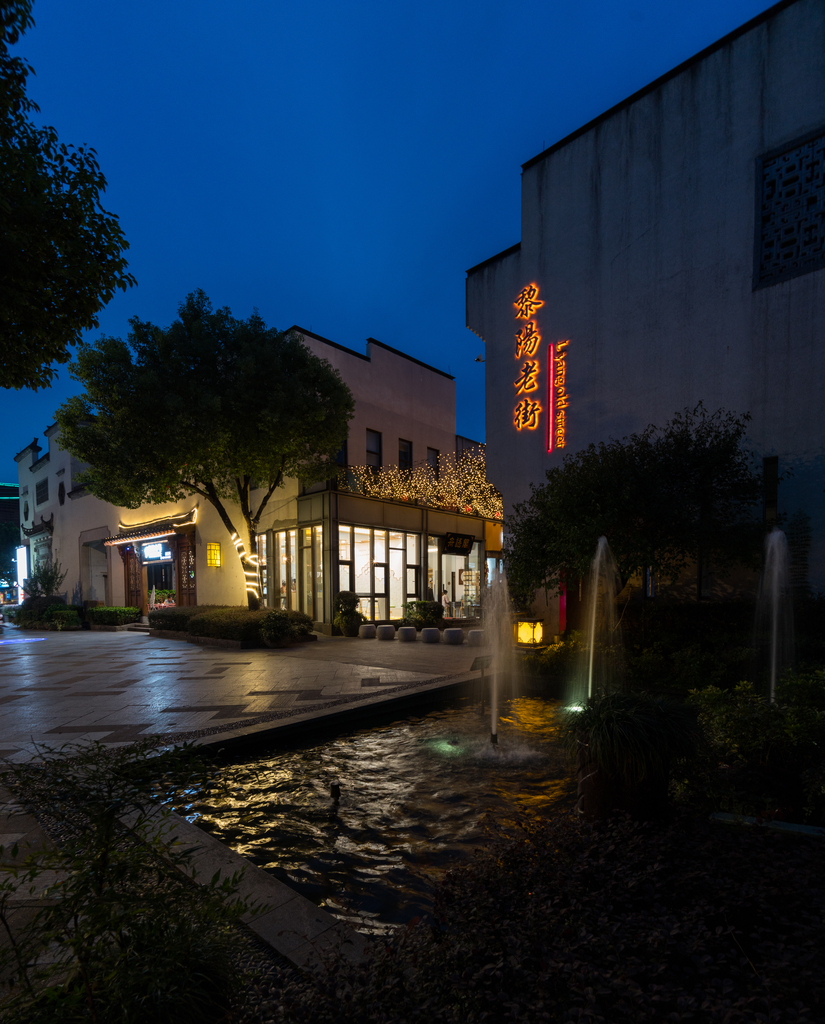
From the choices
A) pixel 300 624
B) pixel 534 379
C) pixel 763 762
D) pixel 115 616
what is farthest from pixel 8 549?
pixel 763 762

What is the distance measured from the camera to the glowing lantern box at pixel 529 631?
39.3ft

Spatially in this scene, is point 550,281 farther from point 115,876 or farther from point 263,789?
point 115,876

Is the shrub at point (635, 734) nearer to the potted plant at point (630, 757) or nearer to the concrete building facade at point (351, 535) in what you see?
the potted plant at point (630, 757)

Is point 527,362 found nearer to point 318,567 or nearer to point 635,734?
point 318,567

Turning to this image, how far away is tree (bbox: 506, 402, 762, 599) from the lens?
32.6 feet

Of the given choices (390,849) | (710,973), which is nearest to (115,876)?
(710,973)

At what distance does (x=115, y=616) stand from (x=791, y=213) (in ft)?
94.0

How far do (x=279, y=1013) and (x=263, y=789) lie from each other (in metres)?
3.76

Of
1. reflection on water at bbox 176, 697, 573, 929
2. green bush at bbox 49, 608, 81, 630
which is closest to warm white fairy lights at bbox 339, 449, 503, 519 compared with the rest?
reflection on water at bbox 176, 697, 573, 929

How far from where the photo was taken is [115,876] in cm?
195

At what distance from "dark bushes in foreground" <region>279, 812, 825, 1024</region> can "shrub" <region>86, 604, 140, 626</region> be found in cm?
2714

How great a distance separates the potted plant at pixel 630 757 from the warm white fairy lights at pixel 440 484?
53.9 ft

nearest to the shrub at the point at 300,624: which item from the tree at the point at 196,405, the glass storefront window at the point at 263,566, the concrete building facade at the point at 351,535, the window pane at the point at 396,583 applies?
the concrete building facade at the point at 351,535

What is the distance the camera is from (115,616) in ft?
84.8
